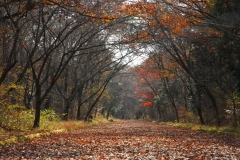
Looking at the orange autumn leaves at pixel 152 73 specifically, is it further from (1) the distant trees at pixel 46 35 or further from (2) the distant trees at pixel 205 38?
(1) the distant trees at pixel 46 35

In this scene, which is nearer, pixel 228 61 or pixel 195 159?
pixel 195 159

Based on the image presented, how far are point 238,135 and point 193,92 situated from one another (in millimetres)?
14019

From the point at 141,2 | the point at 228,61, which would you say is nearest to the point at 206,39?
the point at 228,61

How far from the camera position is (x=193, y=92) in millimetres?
27422

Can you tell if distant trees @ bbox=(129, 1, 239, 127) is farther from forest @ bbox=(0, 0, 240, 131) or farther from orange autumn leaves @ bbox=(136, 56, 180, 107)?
orange autumn leaves @ bbox=(136, 56, 180, 107)

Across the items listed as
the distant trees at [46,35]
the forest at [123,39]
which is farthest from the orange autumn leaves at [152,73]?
the distant trees at [46,35]

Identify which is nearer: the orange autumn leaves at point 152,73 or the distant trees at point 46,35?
the distant trees at point 46,35

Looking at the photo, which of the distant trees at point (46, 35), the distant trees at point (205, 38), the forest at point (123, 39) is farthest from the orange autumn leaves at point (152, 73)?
the distant trees at point (46, 35)

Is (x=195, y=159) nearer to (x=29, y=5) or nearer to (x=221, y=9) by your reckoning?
(x=29, y=5)

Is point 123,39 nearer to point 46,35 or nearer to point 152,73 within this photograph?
point 46,35

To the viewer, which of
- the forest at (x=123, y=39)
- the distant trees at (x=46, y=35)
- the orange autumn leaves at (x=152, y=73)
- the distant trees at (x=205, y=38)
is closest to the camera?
the distant trees at (x=46, y=35)

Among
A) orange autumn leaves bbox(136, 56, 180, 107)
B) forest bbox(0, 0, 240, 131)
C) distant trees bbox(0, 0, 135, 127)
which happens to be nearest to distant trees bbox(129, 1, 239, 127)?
forest bbox(0, 0, 240, 131)

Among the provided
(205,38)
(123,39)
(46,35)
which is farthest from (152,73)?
(205,38)

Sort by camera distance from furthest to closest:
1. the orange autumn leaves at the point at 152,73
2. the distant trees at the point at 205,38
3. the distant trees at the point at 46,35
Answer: the orange autumn leaves at the point at 152,73
the distant trees at the point at 205,38
the distant trees at the point at 46,35
